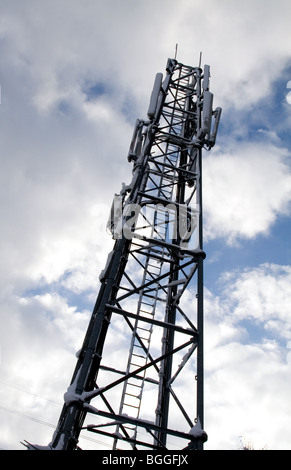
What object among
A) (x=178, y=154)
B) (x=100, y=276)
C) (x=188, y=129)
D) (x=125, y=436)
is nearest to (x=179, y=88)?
(x=188, y=129)

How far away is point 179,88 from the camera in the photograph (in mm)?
12227

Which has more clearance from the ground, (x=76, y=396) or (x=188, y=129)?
(x=188, y=129)

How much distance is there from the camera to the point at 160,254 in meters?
9.70

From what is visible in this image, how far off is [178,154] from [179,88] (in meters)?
2.81

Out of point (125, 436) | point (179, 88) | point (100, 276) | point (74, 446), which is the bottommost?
point (74, 446)
